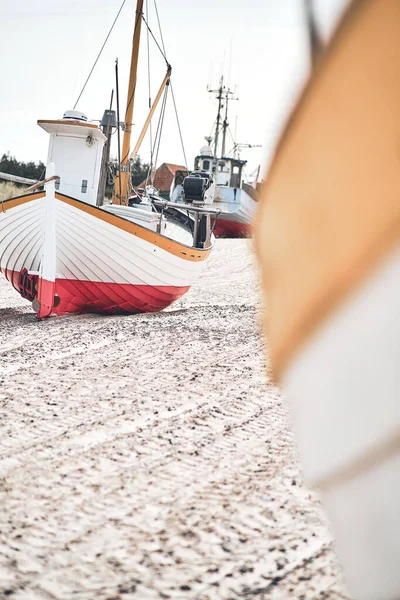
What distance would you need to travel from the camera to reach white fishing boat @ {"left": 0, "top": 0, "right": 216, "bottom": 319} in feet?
22.2

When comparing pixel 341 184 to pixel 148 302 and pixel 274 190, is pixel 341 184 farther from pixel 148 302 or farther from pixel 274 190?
pixel 148 302

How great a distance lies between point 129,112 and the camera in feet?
35.0

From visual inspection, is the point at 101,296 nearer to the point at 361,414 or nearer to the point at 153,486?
the point at 153,486

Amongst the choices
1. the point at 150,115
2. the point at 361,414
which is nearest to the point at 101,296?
the point at 150,115

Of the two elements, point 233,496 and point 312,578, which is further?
point 233,496

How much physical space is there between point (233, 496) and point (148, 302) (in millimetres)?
5491

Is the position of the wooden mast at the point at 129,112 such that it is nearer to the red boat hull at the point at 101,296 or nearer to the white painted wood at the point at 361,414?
the red boat hull at the point at 101,296

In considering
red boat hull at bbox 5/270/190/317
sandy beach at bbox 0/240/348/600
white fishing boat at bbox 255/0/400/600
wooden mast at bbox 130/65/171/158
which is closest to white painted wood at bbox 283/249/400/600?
white fishing boat at bbox 255/0/400/600

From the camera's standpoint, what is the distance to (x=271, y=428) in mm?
3049

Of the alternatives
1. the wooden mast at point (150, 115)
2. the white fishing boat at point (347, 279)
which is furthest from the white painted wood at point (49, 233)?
the white fishing boat at point (347, 279)

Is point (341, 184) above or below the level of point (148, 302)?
above

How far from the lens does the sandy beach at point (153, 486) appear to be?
169 centimetres

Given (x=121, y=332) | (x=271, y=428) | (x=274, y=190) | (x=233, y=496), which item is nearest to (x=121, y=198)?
(x=121, y=332)

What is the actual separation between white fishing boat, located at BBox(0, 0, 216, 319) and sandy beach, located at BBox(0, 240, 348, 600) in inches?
94.1
